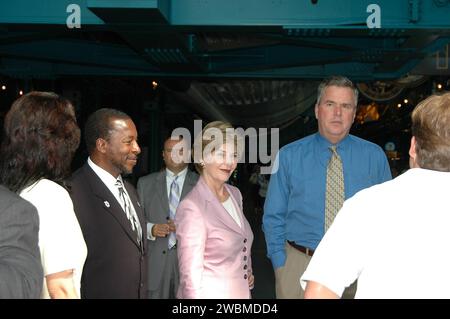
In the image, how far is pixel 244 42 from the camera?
768 cm

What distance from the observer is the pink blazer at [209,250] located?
281 centimetres

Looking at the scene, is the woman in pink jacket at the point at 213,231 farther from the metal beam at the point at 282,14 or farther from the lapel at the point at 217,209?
the metal beam at the point at 282,14

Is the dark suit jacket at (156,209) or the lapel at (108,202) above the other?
the lapel at (108,202)

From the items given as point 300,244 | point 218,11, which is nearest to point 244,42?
point 218,11

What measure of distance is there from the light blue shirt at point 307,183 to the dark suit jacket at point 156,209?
146cm

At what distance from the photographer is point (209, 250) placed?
2.93 meters

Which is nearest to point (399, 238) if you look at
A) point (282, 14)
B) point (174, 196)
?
point (282, 14)

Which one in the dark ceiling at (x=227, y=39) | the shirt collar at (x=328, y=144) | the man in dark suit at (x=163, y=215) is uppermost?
the dark ceiling at (x=227, y=39)

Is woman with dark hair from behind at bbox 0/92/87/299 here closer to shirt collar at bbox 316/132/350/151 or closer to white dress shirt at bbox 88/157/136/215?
white dress shirt at bbox 88/157/136/215

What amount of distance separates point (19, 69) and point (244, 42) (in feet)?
11.3

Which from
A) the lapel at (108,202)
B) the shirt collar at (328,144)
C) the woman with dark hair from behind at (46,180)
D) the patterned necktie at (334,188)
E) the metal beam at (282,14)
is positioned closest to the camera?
the woman with dark hair from behind at (46,180)

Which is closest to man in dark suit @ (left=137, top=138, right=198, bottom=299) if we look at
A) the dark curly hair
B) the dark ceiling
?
the dark ceiling

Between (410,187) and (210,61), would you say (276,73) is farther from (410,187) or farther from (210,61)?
(410,187)

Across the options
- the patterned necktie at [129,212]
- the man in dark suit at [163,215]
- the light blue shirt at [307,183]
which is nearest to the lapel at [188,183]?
the man in dark suit at [163,215]
